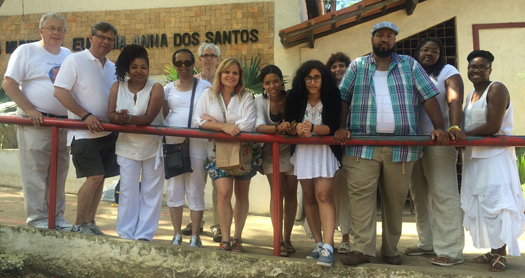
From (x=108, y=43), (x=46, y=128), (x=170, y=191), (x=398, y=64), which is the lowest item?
(x=170, y=191)

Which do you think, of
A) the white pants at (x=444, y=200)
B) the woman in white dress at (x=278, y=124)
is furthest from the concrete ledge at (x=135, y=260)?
the white pants at (x=444, y=200)

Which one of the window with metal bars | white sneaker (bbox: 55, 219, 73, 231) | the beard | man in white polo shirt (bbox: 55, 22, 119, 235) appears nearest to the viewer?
the beard

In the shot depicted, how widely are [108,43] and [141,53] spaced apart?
13.3 inches

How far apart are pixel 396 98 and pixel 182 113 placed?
183 cm

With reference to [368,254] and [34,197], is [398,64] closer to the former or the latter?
[368,254]

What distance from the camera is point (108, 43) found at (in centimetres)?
410

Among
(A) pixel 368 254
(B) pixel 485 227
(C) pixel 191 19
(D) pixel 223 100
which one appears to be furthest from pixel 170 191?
(C) pixel 191 19

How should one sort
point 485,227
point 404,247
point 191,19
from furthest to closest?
point 191,19 < point 404,247 < point 485,227

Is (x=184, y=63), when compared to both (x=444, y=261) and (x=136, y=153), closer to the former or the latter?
(x=136, y=153)

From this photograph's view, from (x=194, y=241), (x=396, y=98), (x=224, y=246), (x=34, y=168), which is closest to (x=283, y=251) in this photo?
(x=224, y=246)

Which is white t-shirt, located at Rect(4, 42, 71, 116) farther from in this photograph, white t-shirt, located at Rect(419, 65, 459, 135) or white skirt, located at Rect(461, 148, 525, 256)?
white skirt, located at Rect(461, 148, 525, 256)

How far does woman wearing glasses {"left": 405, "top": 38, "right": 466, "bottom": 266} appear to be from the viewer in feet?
12.0

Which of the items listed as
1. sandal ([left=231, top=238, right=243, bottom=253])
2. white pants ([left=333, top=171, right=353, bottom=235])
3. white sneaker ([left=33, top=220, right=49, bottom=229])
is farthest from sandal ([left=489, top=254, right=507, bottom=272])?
white sneaker ([left=33, top=220, right=49, bottom=229])

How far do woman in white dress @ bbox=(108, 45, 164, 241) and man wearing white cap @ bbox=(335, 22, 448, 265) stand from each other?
1592 mm
